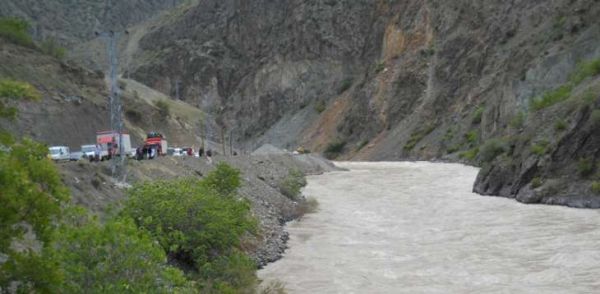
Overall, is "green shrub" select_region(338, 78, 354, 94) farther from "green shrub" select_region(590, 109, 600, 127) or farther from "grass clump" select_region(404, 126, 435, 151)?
"green shrub" select_region(590, 109, 600, 127)

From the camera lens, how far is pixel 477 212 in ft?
104

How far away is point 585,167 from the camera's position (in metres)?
31.7

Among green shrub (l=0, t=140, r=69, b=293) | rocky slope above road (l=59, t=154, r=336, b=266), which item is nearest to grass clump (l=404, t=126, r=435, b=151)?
rocky slope above road (l=59, t=154, r=336, b=266)

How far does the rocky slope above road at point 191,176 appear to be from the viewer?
19375 mm

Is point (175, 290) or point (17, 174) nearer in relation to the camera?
point (17, 174)

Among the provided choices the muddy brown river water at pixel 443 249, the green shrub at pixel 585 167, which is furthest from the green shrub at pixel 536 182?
the green shrub at pixel 585 167

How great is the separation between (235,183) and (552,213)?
43.7 feet

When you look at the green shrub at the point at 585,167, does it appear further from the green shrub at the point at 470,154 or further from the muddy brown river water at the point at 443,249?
the green shrub at the point at 470,154

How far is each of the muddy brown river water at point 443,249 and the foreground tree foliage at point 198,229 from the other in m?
1.62

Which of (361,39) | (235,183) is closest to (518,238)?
(235,183)

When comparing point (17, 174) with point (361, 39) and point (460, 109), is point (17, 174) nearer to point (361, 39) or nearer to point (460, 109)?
point (460, 109)

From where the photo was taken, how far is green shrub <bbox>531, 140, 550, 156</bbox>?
3522 cm

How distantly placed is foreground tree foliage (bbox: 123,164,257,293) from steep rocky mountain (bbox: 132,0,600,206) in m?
17.4

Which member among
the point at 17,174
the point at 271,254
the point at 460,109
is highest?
the point at 460,109
